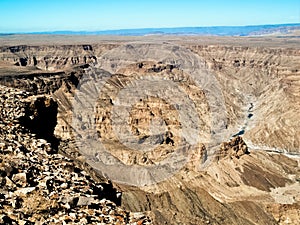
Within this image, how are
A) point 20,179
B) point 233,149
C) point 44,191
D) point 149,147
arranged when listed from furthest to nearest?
point 233,149, point 149,147, point 20,179, point 44,191

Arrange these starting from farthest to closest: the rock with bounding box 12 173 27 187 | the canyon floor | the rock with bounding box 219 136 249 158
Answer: the rock with bounding box 219 136 249 158
the canyon floor
the rock with bounding box 12 173 27 187

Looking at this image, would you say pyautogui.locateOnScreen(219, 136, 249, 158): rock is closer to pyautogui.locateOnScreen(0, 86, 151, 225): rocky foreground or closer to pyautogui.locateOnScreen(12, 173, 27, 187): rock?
pyautogui.locateOnScreen(0, 86, 151, 225): rocky foreground

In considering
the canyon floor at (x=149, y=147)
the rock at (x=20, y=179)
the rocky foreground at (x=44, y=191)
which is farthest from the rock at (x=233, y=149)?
the rock at (x=20, y=179)

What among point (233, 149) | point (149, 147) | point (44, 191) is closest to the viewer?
point (44, 191)

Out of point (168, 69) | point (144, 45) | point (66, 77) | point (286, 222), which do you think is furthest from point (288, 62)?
point (286, 222)

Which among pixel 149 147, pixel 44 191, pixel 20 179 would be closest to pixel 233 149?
pixel 149 147

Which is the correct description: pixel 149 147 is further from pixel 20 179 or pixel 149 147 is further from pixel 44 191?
pixel 44 191

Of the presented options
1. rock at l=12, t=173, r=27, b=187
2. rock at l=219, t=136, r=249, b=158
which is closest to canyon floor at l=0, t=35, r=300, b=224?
rock at l=12, t=173, r=27, b=187
